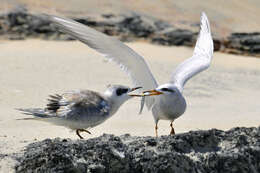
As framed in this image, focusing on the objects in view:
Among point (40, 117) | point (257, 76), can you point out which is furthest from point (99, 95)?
point (257, 76)

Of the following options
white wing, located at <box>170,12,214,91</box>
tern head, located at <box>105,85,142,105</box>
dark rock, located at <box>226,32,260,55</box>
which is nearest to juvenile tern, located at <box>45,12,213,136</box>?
white wing, located at <box>170,12,214,91</box>

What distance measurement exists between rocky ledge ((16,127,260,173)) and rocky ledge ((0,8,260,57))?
25.1 feet

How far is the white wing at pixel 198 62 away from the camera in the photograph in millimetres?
6824

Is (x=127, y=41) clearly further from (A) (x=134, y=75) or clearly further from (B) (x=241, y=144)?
(B) (x=241, y=144)

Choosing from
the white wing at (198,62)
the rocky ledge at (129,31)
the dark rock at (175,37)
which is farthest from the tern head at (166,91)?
the dark rock at (175,37)

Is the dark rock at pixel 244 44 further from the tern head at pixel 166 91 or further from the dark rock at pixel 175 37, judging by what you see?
the tern head at pixel 166 91

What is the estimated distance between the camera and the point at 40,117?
5.43m

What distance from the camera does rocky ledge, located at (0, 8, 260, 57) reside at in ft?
39.3

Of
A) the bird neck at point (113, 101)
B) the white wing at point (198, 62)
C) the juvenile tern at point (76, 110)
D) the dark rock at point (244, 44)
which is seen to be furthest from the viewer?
the dark rock at point (244, 44)

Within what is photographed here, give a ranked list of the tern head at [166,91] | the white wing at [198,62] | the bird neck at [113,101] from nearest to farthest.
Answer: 1. the bird neck at [113,101]
2. the tern head at [166,91]
3. the white wing at [198,62]

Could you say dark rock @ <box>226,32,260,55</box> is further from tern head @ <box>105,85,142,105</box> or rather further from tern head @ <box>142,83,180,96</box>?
tern head @ <box>105,85,142,105</box>

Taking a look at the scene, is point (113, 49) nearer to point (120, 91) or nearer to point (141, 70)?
point (141, 70)

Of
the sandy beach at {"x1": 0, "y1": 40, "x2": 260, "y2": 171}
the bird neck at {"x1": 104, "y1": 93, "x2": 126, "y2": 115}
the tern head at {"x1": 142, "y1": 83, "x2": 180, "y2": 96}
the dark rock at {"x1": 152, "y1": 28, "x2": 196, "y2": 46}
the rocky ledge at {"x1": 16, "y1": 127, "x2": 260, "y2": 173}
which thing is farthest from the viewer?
the dark rock at {"x1": 152, "y1": 28, "x2": 196, "y2": 46}

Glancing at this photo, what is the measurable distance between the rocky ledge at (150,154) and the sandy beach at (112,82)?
1.20m
